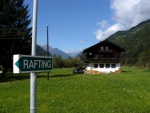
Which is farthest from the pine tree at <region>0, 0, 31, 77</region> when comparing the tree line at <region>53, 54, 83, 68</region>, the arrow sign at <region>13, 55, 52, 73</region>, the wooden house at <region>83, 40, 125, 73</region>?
the tree line at <region>53, 54, 83, 68</region>

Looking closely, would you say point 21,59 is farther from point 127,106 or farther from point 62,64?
point 62,64

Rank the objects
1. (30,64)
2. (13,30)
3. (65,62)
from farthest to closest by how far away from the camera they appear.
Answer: (65,62)
(13,30)
(30,64)

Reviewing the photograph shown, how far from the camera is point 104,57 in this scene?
287 feet

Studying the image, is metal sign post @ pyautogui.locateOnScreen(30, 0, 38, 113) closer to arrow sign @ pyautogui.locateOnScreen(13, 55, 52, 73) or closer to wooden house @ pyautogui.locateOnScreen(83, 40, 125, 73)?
arrow sign @ pyautogui.locateOnScreen(13, 55, 52, 73)

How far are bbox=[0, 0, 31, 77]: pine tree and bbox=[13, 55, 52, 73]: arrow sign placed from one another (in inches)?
1864

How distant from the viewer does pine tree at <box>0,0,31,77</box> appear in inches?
2045

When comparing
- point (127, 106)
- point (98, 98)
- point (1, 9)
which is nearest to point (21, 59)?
point (127, 106)

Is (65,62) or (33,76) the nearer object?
(33,76)

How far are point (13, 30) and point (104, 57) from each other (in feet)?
130

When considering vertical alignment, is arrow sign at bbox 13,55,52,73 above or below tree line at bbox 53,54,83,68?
below

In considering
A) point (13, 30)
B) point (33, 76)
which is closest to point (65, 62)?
point (13, 30)

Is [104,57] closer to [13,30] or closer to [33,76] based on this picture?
[13,30]

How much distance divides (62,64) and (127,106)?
145343 millimetres

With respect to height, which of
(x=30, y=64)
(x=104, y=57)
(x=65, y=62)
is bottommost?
(x=30, y=64)
